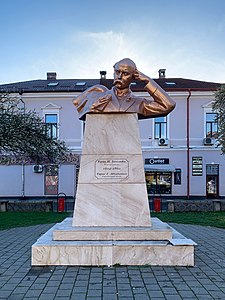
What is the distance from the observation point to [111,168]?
6609 mm

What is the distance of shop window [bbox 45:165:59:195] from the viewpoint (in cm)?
2577

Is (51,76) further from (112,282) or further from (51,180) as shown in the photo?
(112,282)

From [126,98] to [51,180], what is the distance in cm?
2006

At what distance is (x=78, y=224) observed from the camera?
6332 millimetres

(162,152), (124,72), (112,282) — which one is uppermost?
(124,72)

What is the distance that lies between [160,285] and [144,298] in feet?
1.80

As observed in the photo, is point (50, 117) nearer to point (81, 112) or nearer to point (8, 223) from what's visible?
point (8, 223)

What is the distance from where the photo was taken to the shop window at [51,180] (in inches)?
1014

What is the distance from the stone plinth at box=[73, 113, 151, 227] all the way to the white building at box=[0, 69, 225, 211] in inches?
735

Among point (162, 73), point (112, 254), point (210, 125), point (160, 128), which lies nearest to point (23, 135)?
point (112, 254)

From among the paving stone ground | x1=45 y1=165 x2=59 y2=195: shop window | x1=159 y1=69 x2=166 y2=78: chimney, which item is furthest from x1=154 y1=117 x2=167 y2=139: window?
the paving stone ground

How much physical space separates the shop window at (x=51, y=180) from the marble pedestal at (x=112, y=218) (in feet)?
64.0

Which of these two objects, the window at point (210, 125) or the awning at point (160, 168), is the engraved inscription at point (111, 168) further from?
the window at point (210, 125)

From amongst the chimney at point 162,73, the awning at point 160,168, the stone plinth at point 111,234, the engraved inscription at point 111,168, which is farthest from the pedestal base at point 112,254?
the chimney at point 162,73
